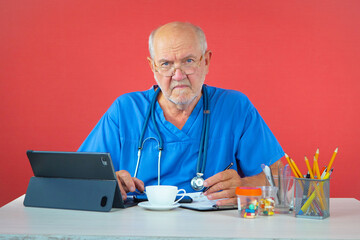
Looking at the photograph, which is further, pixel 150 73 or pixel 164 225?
pixel 150 73

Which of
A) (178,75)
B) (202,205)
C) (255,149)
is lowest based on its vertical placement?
(202,205)

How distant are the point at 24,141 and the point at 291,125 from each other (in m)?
1.87

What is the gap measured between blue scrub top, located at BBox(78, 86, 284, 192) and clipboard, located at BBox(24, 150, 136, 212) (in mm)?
459

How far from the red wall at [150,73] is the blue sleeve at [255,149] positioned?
4.39 feet

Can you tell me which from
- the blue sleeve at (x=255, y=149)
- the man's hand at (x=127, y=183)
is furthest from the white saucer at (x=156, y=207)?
the blue sleeve at (x=255, y=149)

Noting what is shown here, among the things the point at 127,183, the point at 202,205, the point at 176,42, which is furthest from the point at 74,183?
the point at 176,42

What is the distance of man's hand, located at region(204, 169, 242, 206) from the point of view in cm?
166

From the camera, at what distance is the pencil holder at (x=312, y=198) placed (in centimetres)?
141

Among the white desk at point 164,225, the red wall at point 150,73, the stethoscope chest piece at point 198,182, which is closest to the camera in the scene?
the white desk at point 164,225

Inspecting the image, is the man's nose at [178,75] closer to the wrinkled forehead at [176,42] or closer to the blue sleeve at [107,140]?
the wrinkled forehead at [176,42]

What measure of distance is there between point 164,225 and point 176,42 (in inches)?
39.1

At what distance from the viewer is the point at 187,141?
2119 millimetres

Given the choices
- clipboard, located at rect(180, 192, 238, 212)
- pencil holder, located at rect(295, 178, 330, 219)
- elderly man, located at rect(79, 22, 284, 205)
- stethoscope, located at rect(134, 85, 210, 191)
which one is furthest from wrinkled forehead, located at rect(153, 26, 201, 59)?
pencil holder, located at rect(295, 178, 330, 219)

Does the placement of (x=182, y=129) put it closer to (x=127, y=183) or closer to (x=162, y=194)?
(x=127, y=183)
